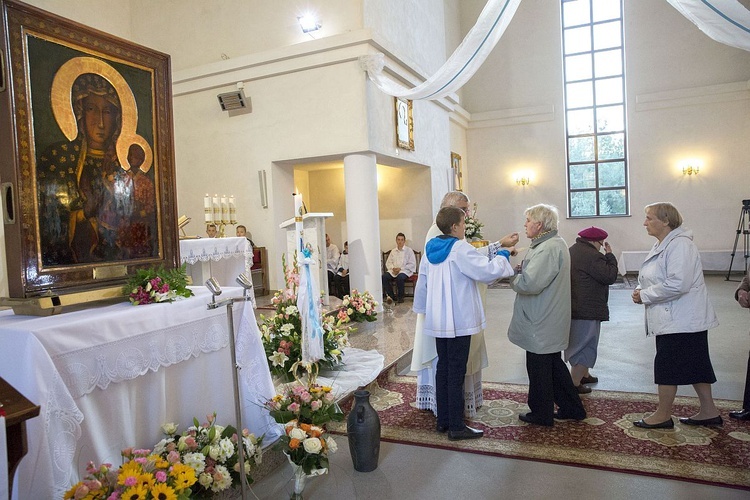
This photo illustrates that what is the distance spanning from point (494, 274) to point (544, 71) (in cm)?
1198

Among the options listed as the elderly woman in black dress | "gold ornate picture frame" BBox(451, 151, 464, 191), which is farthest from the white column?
the elderly woman in black dress

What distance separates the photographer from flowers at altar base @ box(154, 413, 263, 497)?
2434 mm

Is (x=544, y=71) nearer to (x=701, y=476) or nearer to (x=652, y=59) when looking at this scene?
(x=652, y=59)

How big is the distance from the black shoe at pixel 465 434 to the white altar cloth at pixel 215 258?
265cm

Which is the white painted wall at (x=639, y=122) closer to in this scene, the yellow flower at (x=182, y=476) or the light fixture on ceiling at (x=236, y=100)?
the light fixture on ceiling at (x=236, y=100)

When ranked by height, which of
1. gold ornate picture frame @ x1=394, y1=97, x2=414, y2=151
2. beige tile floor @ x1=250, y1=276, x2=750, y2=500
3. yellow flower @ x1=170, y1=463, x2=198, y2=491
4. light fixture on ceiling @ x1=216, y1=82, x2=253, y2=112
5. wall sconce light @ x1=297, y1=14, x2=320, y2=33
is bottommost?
beige tile floor @ x1=250, y1=276, x2=750, y2=500

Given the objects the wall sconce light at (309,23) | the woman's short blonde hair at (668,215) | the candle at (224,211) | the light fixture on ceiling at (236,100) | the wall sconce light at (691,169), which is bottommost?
the woman's short blonde hair at (668,215)

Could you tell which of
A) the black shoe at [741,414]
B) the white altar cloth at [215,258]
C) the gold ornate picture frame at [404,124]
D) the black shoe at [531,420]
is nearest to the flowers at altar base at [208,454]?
the black shoe at [531,420]

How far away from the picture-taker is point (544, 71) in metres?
13.8

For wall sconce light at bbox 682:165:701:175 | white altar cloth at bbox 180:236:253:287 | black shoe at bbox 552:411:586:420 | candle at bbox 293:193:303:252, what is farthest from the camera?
wall sconce light at bbox 682:165:701:175

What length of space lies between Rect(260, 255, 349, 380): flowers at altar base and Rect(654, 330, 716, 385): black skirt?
284 centimetres

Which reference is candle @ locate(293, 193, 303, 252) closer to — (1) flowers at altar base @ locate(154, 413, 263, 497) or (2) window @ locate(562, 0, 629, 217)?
(1) flowers at altar base @ locate(154, 413, 263, 497)

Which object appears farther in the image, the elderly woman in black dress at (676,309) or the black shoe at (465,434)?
the black shoe at (465,434)

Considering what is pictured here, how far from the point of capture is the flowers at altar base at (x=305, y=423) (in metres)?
2.79
